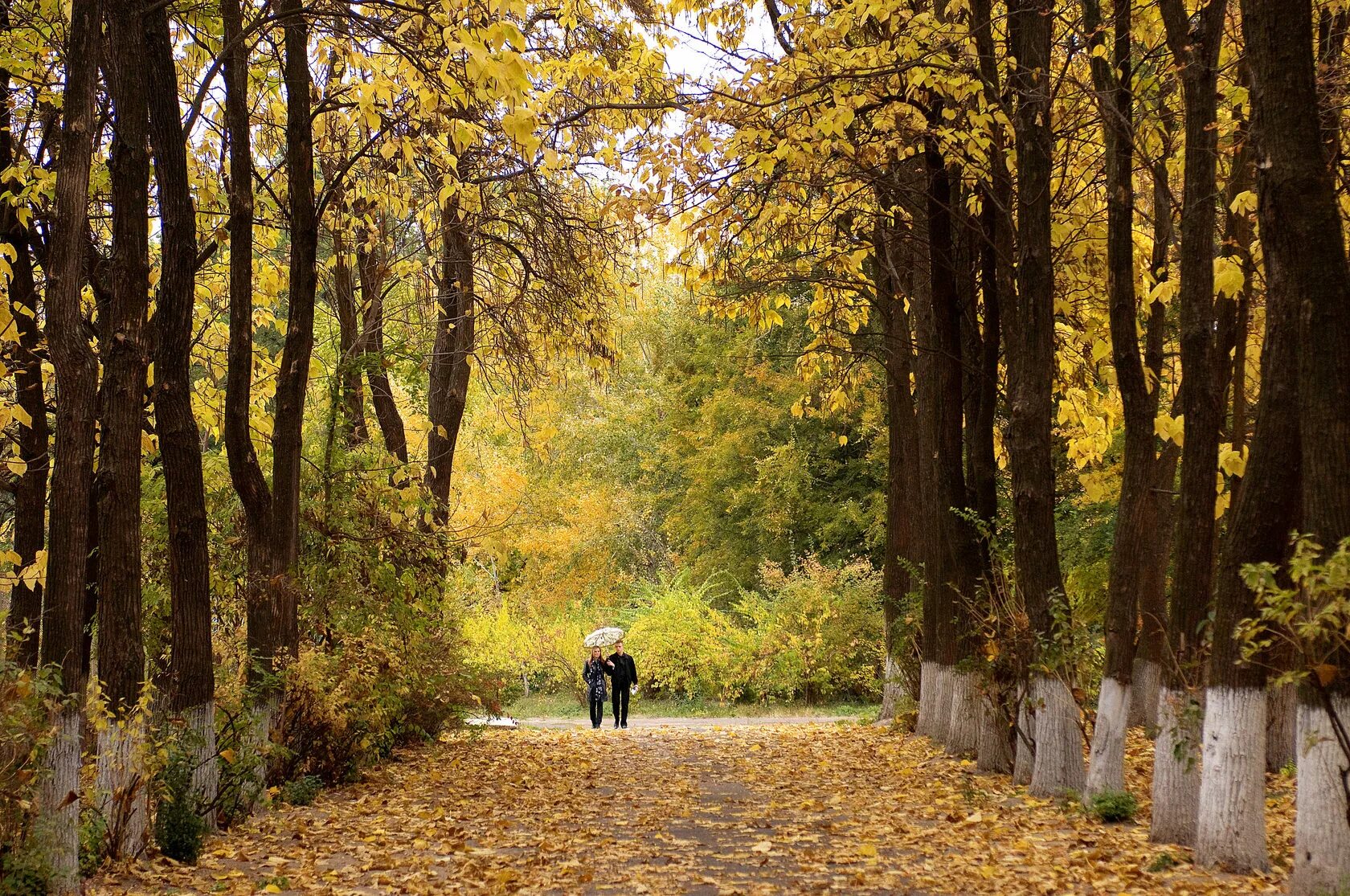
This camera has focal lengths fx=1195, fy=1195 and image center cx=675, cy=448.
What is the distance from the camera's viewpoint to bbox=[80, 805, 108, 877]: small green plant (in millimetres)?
7340

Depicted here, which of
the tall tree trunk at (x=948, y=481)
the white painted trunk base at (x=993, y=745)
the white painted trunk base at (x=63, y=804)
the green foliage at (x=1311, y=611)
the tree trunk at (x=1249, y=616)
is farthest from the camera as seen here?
the tall tree trunk at (x=948, y=481)

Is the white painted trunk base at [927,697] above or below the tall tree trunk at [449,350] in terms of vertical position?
below

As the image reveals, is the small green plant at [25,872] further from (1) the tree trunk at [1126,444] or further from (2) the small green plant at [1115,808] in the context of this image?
(1) the tree trunk at [1126,444]

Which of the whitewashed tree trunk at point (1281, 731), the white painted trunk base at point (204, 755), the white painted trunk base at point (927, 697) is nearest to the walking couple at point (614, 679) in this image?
the white painted trunk base at point (927, 697)

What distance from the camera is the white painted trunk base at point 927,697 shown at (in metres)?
14.7

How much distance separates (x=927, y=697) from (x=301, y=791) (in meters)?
7.74

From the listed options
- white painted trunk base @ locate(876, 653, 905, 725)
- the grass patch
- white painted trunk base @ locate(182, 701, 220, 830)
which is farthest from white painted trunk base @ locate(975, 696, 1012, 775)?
the grass patch

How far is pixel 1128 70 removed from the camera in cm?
1049

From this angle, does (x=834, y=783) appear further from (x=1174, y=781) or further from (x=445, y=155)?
(x=445, y=155)

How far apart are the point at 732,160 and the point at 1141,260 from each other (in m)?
5.36

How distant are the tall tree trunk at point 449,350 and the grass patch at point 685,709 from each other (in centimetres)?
1002

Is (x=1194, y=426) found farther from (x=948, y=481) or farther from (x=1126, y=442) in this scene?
(x=948, y=481)

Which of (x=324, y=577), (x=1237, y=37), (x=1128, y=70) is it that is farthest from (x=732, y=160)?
(x=324, y=577)

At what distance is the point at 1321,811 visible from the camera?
19.9ft
